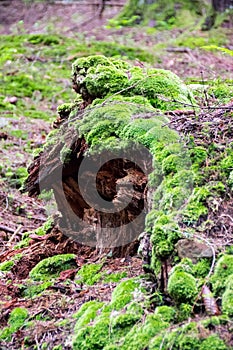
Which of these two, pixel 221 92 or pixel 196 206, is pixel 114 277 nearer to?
pixel 196 206

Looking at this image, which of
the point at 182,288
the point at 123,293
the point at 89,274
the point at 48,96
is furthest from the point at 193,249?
the point at 48,96

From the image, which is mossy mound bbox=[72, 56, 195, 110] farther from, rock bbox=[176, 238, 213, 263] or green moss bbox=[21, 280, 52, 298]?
green moss bbox=[21, 280, 52, 298]

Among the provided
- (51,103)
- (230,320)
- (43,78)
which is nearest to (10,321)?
(230,320)

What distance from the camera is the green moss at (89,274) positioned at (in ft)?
11.1

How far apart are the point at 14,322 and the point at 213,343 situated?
1.43 metres

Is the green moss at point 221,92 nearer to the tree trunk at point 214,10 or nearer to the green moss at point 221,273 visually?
the green moss at point 221,273

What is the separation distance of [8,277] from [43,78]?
6.85 m

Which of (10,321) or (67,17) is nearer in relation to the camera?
(10,321)

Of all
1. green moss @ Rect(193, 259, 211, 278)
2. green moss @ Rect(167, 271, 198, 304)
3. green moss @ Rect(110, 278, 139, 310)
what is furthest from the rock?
green moss @ Rect(110, 278, 139, 310)

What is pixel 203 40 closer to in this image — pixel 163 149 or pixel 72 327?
pixel 163 149

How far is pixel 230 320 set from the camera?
238cm

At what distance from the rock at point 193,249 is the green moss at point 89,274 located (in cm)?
84

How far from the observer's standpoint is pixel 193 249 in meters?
2.76

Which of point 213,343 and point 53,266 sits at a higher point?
point 213,343
